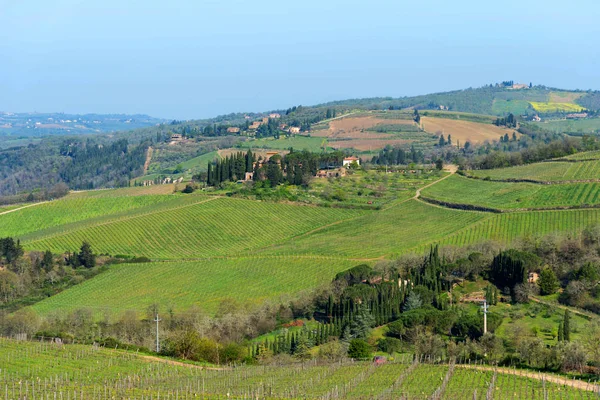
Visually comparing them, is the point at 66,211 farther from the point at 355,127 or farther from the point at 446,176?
the point at 355,127

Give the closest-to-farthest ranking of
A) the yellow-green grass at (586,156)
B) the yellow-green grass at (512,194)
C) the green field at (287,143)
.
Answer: the yellow-green grass at (512,194), the yellow-green grass at (586,156), the green field at (287,143)

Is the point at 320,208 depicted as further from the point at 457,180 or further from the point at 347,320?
the point at 347,320

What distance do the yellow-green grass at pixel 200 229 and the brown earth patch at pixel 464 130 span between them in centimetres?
8263

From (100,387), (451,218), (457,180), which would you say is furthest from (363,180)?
(100,387)

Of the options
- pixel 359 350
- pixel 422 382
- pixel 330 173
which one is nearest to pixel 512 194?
pixel 330 173

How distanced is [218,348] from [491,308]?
1925 cm

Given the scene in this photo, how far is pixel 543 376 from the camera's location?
1523 inches

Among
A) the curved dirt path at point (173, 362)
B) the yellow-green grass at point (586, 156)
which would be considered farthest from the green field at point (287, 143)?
the curved dirt path at point (173, 362)

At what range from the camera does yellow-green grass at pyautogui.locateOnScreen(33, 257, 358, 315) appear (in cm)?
6228

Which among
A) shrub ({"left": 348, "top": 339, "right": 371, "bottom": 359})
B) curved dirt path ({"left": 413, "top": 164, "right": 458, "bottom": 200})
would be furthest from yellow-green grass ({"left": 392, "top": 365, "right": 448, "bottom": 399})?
curved dirt path ({"left": 413, "top": 164, "right": 458, "bottom": 200})

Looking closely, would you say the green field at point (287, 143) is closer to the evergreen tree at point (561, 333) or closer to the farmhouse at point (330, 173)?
the farmhouse at point (330, 173)

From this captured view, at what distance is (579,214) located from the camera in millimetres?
76688

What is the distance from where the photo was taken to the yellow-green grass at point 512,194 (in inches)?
3265

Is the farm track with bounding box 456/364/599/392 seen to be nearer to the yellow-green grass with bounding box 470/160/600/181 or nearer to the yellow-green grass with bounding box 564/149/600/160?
the yellow-green grass with bounding box 470/160/600/181
